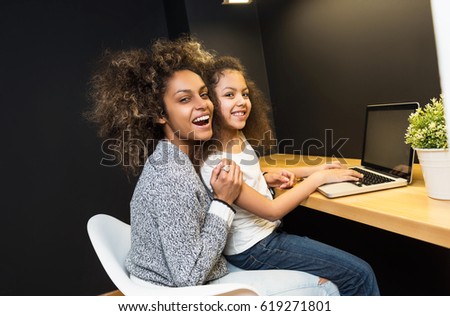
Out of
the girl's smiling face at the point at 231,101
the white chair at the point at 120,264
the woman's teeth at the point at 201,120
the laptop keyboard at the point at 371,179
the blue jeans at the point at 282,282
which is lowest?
the blue jeans at the point at 282,282

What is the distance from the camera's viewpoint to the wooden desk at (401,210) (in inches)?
37.8

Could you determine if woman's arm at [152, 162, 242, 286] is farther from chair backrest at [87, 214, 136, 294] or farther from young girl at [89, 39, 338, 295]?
chair backrest at [87, 214, 136, 294]

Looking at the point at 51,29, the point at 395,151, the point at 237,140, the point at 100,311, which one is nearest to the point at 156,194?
the point at 100,311

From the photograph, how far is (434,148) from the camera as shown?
1.08 metres

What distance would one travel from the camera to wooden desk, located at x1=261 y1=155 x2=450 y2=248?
0.96 meters

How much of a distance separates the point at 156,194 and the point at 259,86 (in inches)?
69.6

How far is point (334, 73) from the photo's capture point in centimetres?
210

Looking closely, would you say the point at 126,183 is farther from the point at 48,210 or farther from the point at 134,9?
the point at 134,9

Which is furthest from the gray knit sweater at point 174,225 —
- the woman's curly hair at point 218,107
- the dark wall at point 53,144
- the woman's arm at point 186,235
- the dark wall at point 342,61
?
the dark wall at point 53,144

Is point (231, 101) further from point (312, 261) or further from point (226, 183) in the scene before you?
point (312, 261)

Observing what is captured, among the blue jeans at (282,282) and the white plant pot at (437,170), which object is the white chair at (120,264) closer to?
the blue jeans at (282,282)

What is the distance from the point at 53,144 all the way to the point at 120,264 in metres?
1.39

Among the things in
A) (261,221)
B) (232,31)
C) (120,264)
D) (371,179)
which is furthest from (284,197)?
(232,31)

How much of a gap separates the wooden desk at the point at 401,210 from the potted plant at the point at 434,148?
5 centimetres
